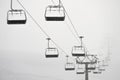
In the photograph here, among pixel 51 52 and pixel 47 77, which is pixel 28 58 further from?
pixel 51 52

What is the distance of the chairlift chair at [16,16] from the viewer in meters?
11.2

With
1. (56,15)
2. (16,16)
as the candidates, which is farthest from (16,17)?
(56,15)

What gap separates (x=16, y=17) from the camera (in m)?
11.4

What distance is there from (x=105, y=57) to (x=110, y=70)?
9.54 feet

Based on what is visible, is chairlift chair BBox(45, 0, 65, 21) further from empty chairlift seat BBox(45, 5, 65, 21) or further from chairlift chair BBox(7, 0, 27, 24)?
chairlift chair BBox(7, 0, 27, 24)

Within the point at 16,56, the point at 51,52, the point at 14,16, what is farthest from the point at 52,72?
the point at 14,16

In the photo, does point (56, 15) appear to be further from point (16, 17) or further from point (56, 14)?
point (16, 17)

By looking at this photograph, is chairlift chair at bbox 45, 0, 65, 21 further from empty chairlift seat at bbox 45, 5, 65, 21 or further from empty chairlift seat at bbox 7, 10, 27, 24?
empty chairlift seat at bbox 7, 10, 27, 24

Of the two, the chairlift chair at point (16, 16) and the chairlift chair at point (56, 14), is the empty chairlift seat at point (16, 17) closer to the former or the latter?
the chairlift chair at point (16, 16)

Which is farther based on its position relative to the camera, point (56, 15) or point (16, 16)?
point (16, 16)

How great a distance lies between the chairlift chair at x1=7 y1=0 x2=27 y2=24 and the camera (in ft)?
36.7

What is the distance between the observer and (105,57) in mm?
51406

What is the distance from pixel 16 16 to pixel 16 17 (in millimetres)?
92

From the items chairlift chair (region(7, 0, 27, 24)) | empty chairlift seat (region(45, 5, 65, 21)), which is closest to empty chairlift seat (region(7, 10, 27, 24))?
chairlift chair (region(7, 0, 27, 24))
